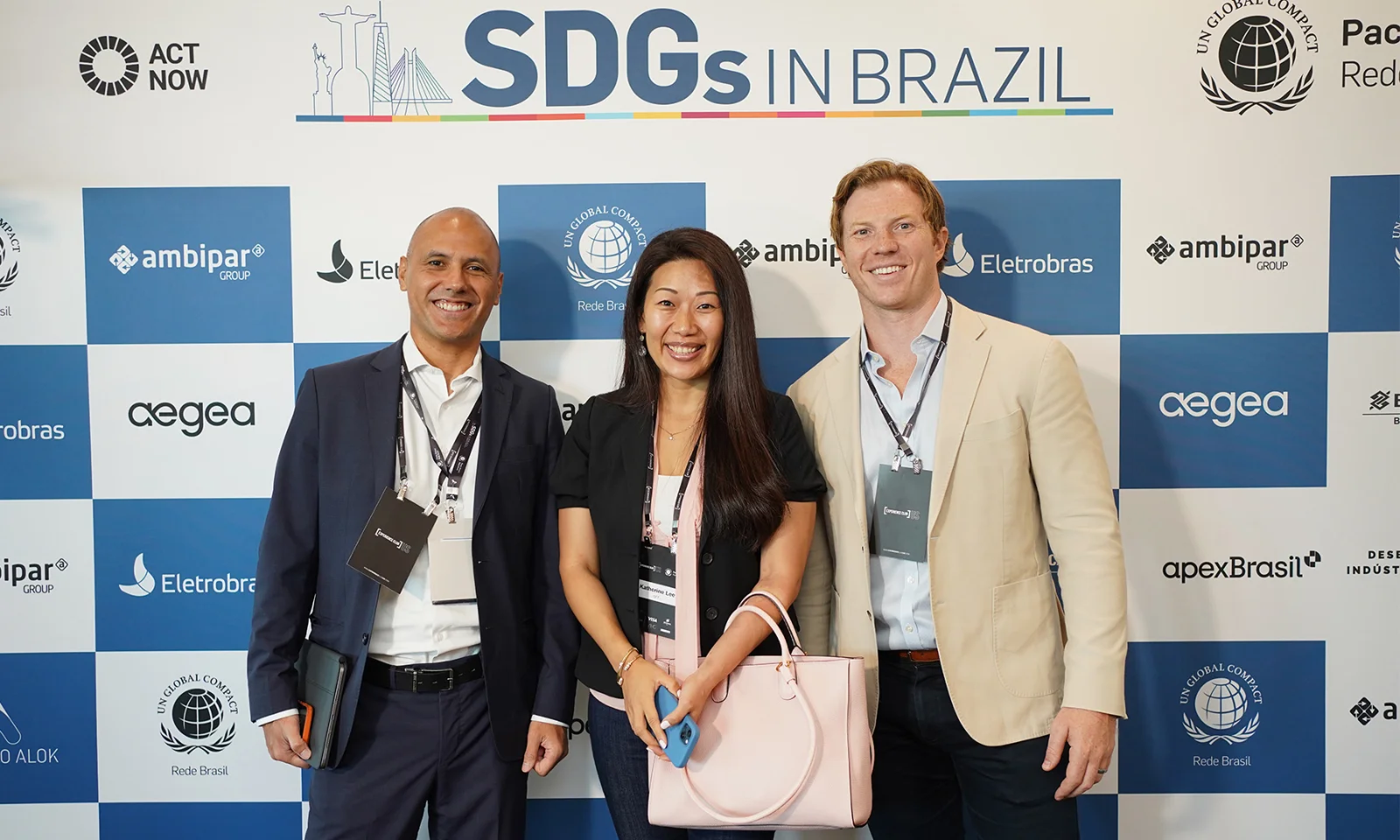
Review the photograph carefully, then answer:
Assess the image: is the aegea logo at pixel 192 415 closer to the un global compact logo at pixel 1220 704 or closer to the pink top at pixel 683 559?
the pink top at pixel 683 559

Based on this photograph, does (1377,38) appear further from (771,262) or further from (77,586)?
(77,586)

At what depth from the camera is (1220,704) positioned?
2.65 meters

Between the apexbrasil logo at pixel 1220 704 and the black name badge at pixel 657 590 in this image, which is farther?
the apexbrasil logo at pixel 1220 704

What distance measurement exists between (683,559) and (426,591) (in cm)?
67

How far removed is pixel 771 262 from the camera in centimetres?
262

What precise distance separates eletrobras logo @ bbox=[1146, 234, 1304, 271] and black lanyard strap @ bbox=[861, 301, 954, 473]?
100 centimetres

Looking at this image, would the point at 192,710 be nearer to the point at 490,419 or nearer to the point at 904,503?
the point at 490,419

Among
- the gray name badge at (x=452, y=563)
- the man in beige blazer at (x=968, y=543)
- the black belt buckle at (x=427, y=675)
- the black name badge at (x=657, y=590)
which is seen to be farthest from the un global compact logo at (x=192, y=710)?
the man in beige blazer at (x=968, y=543)

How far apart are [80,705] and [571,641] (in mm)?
1735

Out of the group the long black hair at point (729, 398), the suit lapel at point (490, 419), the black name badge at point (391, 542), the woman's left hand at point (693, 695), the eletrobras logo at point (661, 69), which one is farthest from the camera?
the eletrobras logo at point (661, 69)

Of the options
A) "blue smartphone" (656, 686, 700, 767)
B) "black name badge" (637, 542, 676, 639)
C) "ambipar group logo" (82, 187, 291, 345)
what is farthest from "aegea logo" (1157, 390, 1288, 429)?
"ambipar group logo" (82, 187, 291, 345)

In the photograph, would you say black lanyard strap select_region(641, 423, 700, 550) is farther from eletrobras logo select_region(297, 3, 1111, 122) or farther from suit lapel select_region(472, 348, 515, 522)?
eletrobras logo select_region(297, 3, 1111, 122)

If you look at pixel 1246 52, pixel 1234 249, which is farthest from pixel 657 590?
pixel 1246 52

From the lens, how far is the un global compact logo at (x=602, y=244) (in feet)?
8.57
